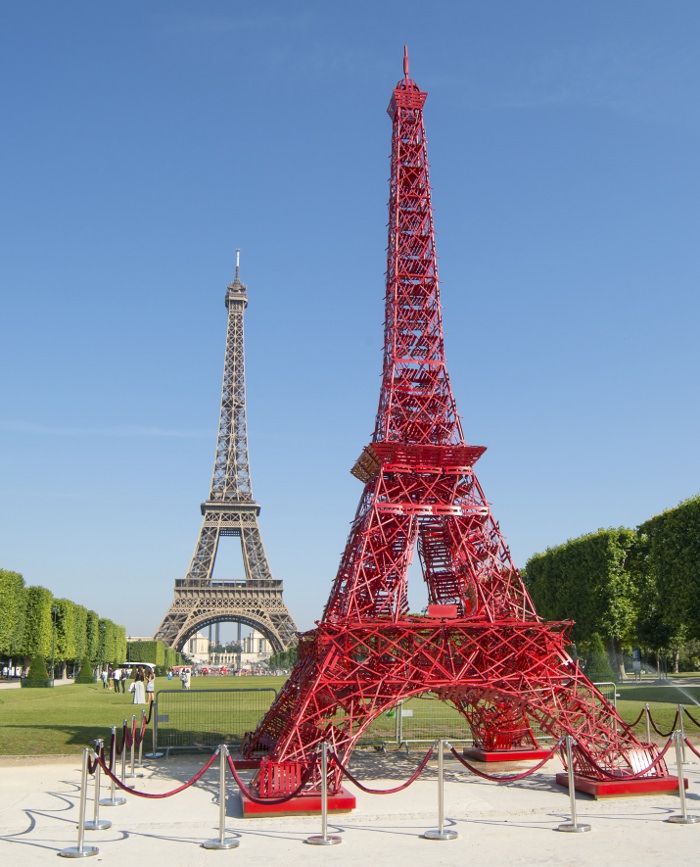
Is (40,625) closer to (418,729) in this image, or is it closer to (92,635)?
(92,635)

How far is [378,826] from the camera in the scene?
42.1 feet

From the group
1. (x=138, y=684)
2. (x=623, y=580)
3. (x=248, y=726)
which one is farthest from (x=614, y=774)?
(x=623, y=580)

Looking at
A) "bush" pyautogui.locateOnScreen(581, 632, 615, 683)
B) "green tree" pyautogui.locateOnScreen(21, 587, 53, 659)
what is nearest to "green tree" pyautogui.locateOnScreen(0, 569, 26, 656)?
"green tree" pyautogui.locateOnScreen(21, 587, 53, 659)

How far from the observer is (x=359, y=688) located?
1485 centimetres

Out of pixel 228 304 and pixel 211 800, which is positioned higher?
pixel 228 304

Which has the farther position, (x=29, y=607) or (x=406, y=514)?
(x=29, y=607)

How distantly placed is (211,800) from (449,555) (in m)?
7.36

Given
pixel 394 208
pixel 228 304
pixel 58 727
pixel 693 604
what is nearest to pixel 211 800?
pixel 58 727


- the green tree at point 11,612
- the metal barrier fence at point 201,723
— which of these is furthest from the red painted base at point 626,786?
the green tree at point 11,612

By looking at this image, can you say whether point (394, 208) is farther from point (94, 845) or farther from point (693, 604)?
point (693, 604)

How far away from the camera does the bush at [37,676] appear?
53688mm

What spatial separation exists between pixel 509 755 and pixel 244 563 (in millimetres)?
91742

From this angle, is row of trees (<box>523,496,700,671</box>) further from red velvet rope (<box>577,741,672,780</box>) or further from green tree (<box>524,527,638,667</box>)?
red velvet rope (<box>577,741,672,780</box>)

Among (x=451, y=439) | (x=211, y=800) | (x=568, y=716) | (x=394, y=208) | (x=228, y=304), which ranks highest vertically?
(x=228, y=304)
